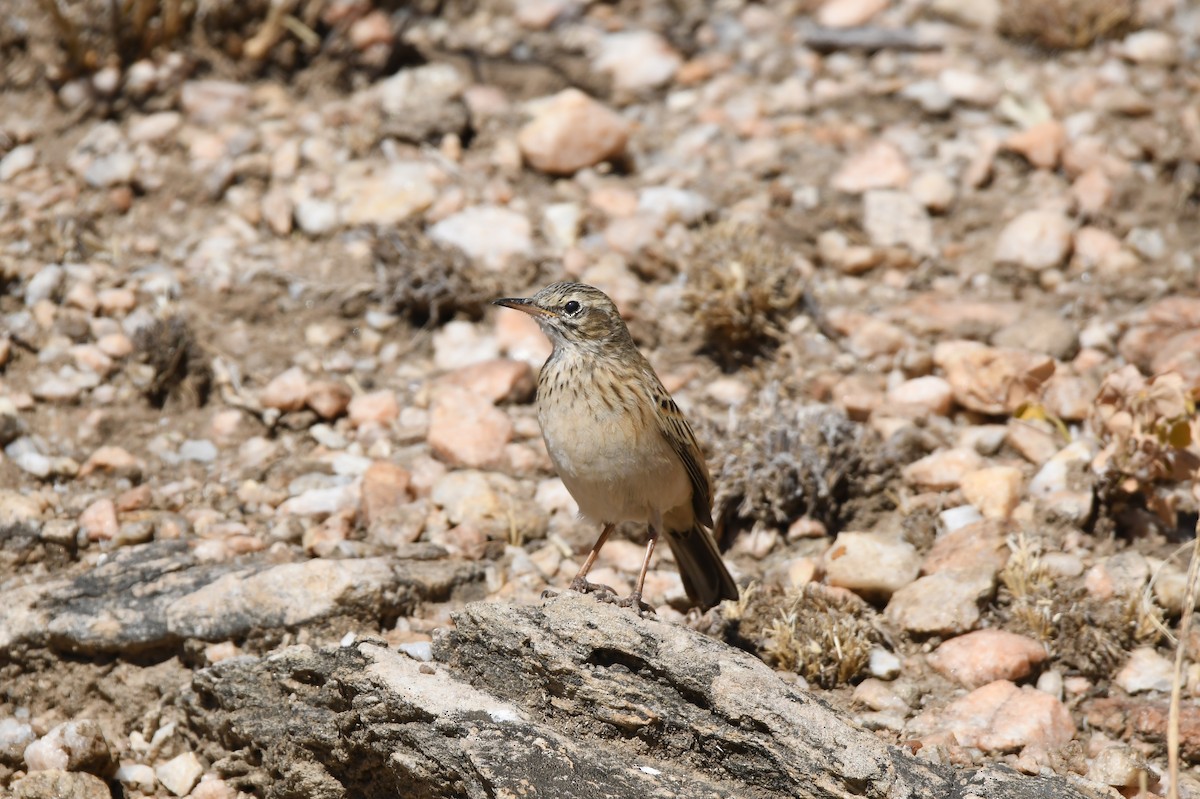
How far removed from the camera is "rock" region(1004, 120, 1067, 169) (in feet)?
29.6

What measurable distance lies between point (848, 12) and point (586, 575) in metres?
6.31

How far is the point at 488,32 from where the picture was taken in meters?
10.5

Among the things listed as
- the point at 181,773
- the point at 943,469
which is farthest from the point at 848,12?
the point at 181,773

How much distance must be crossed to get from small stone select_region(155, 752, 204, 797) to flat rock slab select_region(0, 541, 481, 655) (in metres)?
0.54

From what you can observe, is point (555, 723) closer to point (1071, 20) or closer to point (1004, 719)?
point (1004, 719)

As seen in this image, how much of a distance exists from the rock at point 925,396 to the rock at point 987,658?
1965 millimetres

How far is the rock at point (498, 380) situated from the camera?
7680 millimetres

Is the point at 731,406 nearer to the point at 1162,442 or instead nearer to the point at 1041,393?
the point at 1041,393

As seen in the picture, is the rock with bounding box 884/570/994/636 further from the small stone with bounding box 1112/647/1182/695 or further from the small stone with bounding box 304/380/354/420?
the small stone with bounding box 304/380/354/420

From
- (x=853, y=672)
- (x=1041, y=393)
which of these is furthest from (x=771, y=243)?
(x=853, y=672)

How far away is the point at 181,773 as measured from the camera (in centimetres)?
561

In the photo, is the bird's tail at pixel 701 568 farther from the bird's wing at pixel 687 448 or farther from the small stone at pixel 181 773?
the small stone at pixel 181 773

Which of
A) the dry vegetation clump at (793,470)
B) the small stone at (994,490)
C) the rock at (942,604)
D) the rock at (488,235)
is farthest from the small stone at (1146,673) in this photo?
the rock at (488,235)

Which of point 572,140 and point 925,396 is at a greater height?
point 572,140
